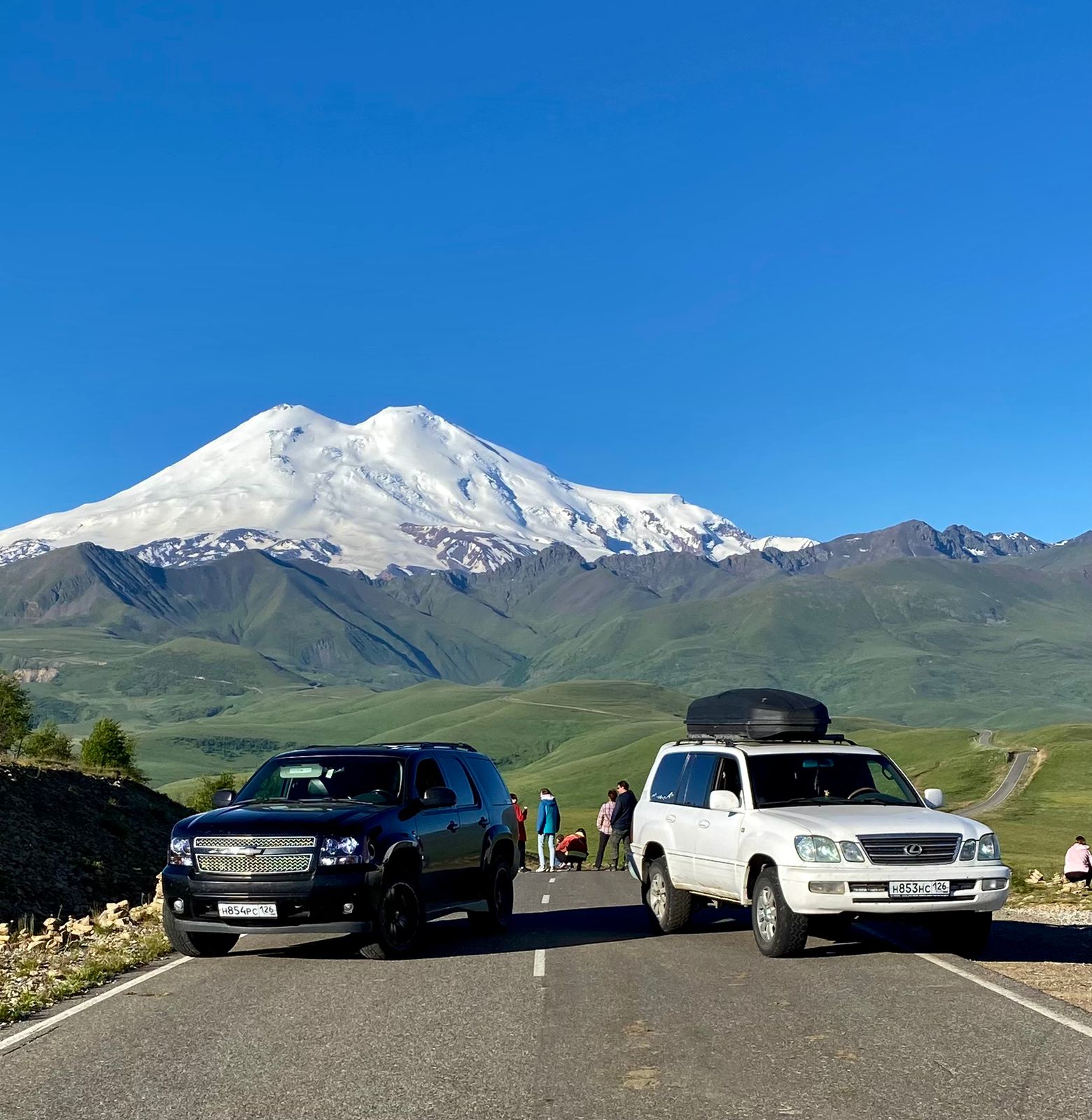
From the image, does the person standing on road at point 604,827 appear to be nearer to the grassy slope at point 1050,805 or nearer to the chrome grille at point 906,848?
the grassy slope at point 1050,805

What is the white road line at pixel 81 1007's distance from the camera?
9418 mm

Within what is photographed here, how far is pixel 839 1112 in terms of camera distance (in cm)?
718

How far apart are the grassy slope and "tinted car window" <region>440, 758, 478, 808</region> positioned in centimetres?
1730

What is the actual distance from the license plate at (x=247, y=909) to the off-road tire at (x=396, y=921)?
980 mm

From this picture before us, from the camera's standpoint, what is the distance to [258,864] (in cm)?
1248

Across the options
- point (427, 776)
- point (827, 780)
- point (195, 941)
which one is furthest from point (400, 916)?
point (827, 780)

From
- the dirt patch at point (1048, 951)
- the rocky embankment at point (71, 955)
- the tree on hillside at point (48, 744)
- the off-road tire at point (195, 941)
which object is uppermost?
the tree on hillside at point (48, 744)

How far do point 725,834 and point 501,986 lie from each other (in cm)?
374

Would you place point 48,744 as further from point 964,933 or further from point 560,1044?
point 560,1044

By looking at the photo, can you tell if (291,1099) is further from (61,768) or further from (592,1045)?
(61,768)

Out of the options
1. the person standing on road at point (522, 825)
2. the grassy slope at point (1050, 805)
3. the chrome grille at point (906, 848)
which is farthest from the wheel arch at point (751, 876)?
the grassy slope at point (1050, 805)

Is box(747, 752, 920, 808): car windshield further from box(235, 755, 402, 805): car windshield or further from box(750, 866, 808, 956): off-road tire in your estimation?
box(235, 755, 402, 805): car windshield

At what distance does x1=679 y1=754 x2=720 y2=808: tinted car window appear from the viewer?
15.2m

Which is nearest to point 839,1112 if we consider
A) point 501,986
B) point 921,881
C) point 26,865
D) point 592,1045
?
point 592,1045
